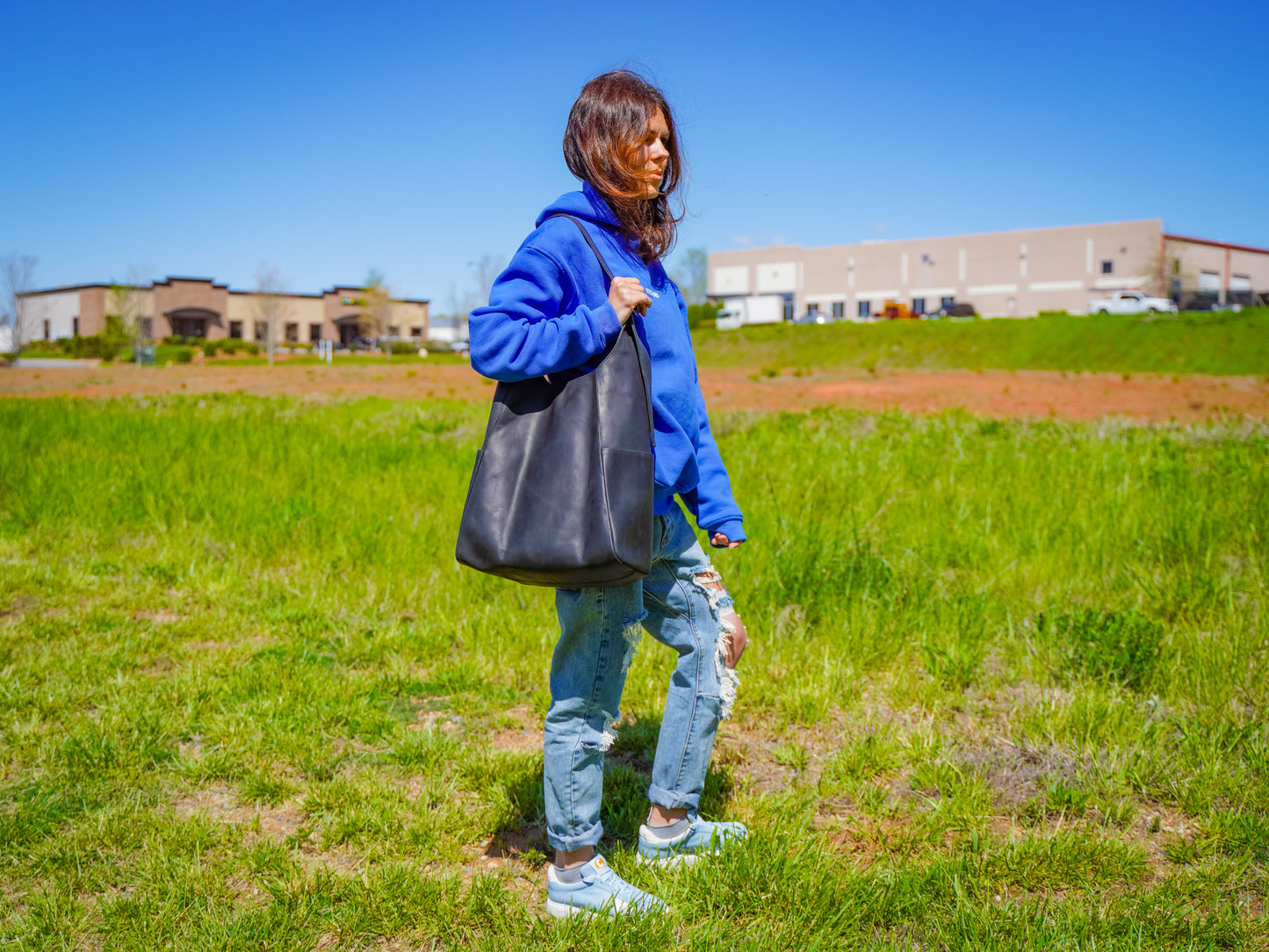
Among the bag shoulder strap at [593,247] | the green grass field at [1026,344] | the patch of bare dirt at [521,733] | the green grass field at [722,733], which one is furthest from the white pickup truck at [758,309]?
the bag shoulder strap at [593,247]

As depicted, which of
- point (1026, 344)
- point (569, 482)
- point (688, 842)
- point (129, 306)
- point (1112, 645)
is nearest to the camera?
point (569, 482)

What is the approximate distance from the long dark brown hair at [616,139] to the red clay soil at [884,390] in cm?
1048

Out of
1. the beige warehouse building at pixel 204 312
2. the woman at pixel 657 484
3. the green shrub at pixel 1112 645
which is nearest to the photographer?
the woman at pixel 657 484

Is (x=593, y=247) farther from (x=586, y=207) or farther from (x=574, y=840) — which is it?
(x=574, y=840)

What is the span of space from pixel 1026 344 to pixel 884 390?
804 inches

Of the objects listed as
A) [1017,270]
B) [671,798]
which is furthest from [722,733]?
[1017,270]

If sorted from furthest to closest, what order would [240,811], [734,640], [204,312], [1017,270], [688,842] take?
1. [204,312]
2. [1017,270]
3. [240,811]
4. [688,842]
5. [734,640]

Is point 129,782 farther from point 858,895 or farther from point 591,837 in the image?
point 858,895

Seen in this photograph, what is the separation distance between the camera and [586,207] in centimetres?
203

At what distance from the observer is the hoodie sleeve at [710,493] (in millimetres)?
2115

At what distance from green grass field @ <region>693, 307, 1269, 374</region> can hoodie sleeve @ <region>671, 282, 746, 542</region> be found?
2651 cm

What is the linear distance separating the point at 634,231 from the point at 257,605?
331 cm

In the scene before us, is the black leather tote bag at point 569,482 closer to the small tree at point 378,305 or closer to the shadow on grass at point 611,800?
the shadow on grass at point 611,800

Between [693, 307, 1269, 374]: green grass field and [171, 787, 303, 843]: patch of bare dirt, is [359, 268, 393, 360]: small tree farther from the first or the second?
[171, 787, 303, 843]: patch of bare dirt
